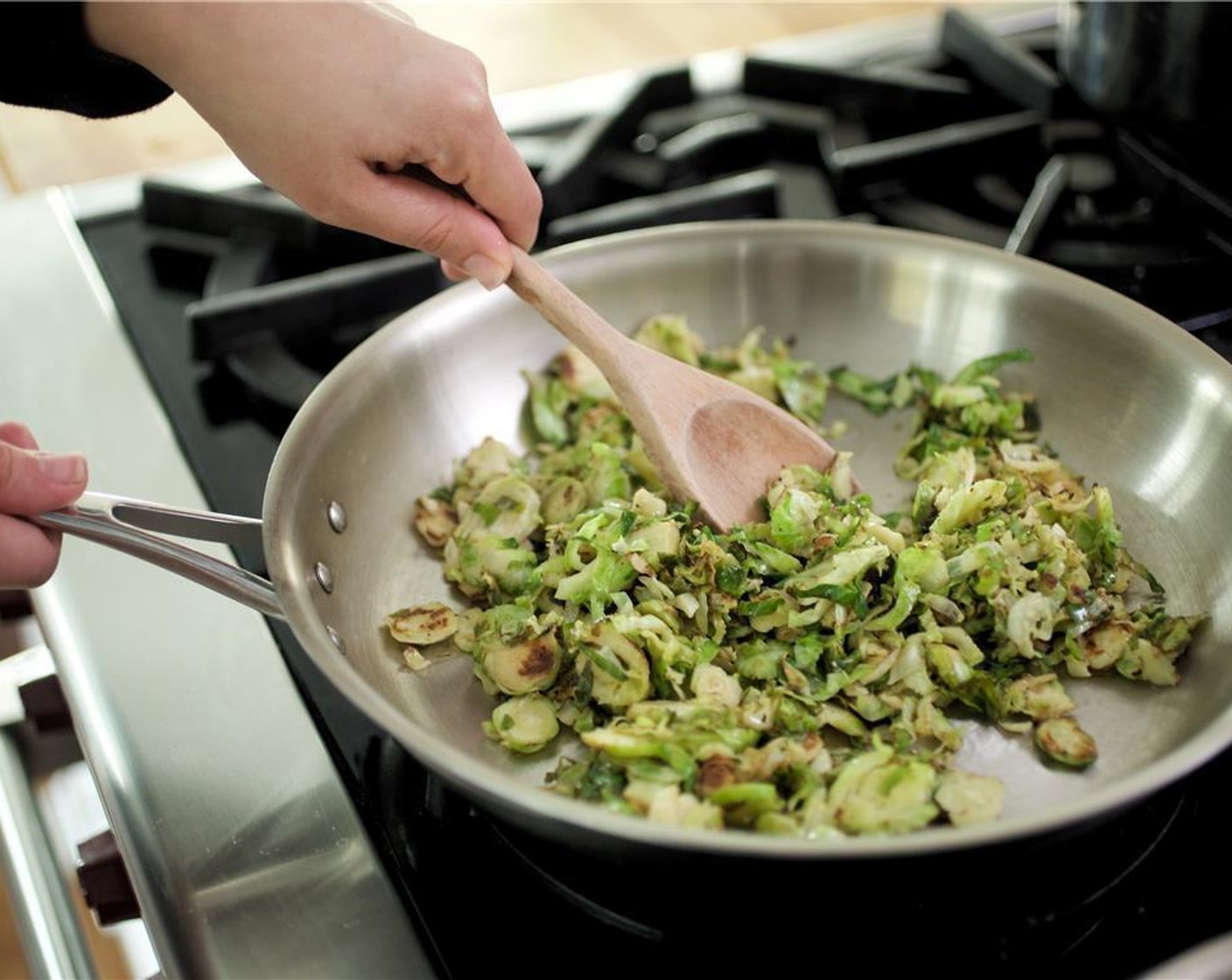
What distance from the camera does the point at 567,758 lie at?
3.01 ft

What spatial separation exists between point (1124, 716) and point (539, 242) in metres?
0.83

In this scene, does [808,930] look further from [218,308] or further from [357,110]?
[218,308]

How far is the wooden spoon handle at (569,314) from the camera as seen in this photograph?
106cm

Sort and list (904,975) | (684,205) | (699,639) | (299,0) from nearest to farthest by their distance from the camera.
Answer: (904,975), (299,0), (699,639), (684,205)

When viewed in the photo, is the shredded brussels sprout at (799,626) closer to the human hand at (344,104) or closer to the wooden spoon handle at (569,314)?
the wooden spoon handle at (569,314)

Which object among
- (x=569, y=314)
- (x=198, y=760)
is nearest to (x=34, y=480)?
(x=198, y=760)

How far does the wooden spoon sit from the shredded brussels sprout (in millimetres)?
30

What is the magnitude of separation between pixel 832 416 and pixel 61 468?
0.73m

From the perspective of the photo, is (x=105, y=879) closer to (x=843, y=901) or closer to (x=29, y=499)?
(x=29, y=499)

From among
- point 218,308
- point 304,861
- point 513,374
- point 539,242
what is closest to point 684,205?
point 539,242

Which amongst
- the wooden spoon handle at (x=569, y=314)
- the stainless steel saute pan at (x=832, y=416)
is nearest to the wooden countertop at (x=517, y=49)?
the stainless steel saute pan at (x=832, y=416)

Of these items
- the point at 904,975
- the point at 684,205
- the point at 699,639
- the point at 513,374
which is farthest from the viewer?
the point at 684,205

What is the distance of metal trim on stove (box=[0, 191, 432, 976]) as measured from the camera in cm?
80

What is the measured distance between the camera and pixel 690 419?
3.64 ft
